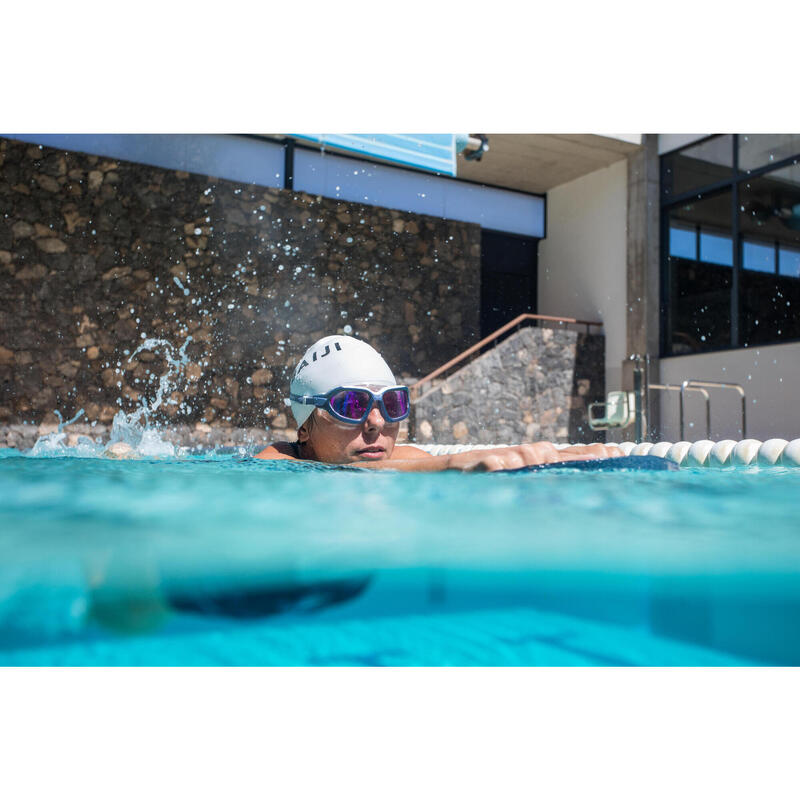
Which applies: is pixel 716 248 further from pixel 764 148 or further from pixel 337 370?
pixel 337 370

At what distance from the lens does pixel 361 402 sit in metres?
3.44

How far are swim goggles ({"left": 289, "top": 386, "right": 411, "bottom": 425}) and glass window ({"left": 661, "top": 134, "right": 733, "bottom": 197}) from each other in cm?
1032

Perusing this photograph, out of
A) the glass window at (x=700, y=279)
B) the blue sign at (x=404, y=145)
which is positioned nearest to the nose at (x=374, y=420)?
the blue sign at (x=404, y=145)

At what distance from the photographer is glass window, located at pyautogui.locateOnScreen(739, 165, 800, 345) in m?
11.7

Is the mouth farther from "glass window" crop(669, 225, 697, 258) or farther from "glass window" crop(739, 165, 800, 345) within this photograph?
"glass window" crop(669, 225, 697, 258)

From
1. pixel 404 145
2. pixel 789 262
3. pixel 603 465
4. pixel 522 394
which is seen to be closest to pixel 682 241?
pixel 789 262

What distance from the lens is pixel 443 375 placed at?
1287 centimetres

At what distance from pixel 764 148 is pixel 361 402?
1032cm

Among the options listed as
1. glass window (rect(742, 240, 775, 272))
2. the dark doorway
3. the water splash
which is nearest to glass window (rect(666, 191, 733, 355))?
glass window (rect(742, 240, 775, 272))

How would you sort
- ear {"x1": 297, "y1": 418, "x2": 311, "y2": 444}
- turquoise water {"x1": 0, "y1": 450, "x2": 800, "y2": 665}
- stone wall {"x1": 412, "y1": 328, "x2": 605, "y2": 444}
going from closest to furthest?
turquoise water {"x1": 0, "y1": 450, "x2": 800, "y2": 665} → ear {"x1": 297, "y1": 418, "x2": 311, "y2": 444} → stone wall {"x1": 412, "y1": 328, "x2": 605, "y2": 444}

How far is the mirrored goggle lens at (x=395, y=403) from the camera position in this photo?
347 centimetres

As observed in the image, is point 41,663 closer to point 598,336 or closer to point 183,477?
point 183,477

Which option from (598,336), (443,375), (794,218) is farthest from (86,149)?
(794,218)

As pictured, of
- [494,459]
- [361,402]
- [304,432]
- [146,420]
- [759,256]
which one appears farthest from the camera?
[759,256]
